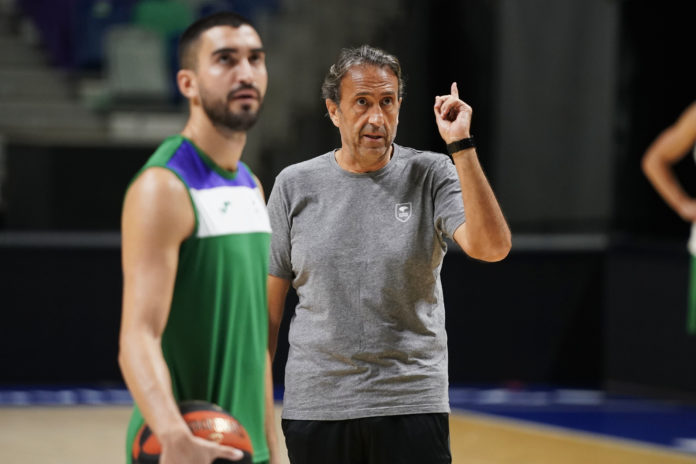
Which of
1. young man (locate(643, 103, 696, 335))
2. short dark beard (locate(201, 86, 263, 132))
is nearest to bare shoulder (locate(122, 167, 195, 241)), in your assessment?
short dark beard (locate(201, 86, 263, 132))

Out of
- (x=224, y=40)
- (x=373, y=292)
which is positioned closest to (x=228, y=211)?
(x=224, y=40)

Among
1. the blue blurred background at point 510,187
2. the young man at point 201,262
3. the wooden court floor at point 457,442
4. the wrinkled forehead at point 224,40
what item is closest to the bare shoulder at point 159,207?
the young man at point 201,262

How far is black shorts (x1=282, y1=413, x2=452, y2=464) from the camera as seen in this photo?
3.20m

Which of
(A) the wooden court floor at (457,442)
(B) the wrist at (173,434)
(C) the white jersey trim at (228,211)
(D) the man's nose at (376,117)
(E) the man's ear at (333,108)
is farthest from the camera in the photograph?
(A) the wooden court floor at (457,442)

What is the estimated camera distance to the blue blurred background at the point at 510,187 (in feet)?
31.6

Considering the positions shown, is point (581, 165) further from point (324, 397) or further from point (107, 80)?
point (324, 397)

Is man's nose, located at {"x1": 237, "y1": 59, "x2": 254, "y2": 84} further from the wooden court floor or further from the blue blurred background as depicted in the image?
the blue blurred background

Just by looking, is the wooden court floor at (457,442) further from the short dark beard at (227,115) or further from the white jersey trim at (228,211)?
the short dark beard at (227,115)

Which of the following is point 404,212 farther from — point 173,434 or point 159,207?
point 173,434

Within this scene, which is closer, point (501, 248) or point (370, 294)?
point (501, 248)

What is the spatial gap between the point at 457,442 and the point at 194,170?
544cm

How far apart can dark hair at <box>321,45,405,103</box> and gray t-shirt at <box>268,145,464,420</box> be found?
0.22 m

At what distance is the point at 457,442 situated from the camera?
24.9 ft

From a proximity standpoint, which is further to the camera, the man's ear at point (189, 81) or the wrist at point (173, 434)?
the man's ear at point (189, 81)
